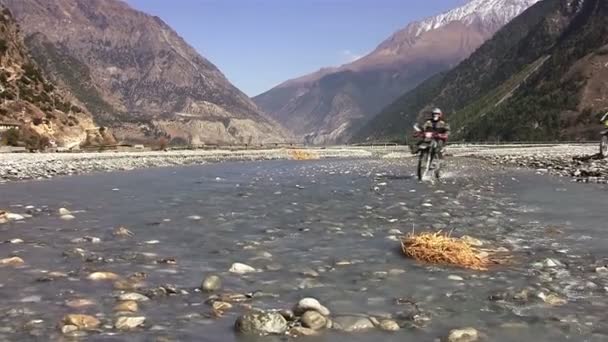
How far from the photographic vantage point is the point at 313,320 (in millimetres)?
6410

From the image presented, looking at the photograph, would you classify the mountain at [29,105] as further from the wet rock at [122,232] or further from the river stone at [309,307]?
the river stone at [309,307]

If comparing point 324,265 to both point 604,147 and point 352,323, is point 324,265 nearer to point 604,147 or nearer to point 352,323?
point 352,323

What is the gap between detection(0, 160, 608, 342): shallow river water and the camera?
6496 millimetres

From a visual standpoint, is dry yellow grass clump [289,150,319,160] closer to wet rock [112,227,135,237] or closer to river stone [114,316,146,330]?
wet rock [112,227,135,237]

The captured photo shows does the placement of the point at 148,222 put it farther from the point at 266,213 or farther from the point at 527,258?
the point at 527,258

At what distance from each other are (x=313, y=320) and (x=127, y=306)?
2.12 m

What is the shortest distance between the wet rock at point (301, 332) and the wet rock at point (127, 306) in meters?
1.84

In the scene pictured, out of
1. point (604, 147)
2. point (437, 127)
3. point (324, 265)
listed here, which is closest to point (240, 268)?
point (324, 265)

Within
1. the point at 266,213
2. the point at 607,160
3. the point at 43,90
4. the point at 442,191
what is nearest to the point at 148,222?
the point at 266,213

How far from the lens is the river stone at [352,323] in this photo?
6.40 m

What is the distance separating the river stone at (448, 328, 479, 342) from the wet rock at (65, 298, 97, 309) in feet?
12.9

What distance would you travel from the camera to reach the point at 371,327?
253 inches

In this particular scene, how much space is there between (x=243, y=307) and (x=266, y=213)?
8740 mm

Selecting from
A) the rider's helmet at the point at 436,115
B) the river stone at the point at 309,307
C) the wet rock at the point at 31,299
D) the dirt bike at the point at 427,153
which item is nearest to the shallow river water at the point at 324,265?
the wet rock at the point at 31,299
